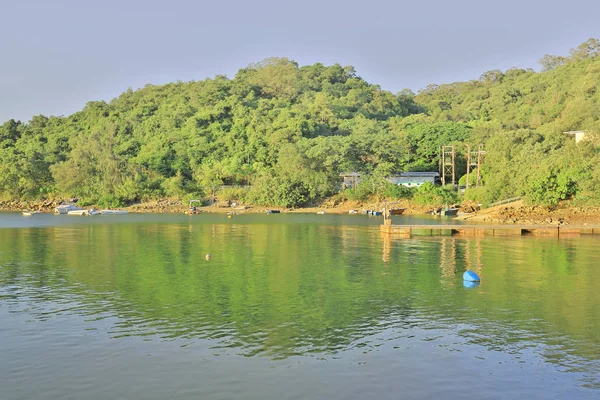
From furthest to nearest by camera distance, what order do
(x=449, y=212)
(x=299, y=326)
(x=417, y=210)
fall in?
(x=417, y=210), (x=449, y=212), (x=299, y=326)

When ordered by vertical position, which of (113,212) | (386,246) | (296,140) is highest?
(296,140)

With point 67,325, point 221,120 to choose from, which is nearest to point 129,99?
point 221,120

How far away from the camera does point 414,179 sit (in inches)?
3735

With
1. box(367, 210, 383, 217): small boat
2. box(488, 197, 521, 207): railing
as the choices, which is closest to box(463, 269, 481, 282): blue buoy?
box(488, 197, 521, 207): railing

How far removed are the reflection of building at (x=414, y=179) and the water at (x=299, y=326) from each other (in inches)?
2275

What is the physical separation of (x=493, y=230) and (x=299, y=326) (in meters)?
34.2

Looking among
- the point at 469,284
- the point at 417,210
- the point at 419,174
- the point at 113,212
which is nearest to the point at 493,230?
the point at 469,284

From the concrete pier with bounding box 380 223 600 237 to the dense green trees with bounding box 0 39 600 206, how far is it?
10.3 meters

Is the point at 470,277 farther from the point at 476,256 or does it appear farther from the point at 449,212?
the point at 449,212

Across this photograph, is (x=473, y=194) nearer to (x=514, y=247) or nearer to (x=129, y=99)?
(x=514, y=247)

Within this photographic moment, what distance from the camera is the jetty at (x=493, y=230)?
48156 millimetres

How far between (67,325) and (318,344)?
8390 millimetres

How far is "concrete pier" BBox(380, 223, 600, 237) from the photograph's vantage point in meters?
48.2

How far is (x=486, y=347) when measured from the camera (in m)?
16.8
